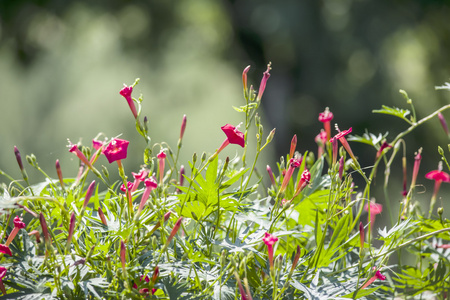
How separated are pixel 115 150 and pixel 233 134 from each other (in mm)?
138

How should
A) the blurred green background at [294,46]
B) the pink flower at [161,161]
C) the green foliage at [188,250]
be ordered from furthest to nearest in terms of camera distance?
the blurred green background at [294,46]
the pink flower at [161,161]
the green foliage at [188,250]

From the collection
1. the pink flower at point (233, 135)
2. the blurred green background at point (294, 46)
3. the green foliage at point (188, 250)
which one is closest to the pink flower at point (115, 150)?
the green foliage at point (188, 250)

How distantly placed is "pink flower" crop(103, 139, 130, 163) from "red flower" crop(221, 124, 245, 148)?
0.12 metres

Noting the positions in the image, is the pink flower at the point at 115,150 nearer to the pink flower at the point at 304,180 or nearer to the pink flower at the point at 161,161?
the pink flower at the point at 161,161

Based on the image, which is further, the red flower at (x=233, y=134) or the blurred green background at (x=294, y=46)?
the blurred green background at (x=294, y=46)

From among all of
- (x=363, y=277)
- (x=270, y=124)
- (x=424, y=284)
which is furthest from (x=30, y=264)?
(x=270, y=124)

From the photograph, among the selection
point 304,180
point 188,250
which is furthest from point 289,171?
point 188,250

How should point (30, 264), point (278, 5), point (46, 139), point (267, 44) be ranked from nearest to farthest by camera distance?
1. point (30, 264)
2. point (278, 5)
3. point (267, 44)
4. point (46, 139)

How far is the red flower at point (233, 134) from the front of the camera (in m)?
0.58

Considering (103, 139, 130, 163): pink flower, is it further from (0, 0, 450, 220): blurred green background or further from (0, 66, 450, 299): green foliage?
(0, 0, 450, 220): blurred green background

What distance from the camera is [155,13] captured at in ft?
12.9

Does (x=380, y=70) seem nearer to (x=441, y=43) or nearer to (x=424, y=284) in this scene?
(x=441, y=43)

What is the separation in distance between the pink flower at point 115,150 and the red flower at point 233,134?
4.7 inches

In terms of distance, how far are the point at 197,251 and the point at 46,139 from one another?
21.9 feet
